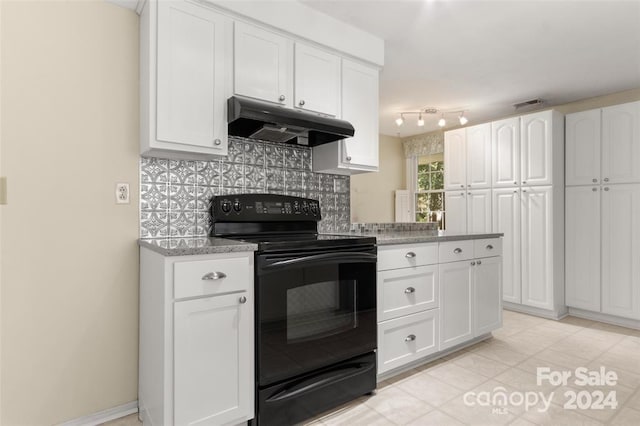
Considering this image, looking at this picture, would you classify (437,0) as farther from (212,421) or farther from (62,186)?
(212,421)

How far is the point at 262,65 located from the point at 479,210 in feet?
10.5

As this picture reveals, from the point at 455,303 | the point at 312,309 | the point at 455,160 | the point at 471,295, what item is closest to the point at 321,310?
the point at 312,309

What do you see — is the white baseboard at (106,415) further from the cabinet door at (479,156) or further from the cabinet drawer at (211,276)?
the cabinet door at (479,156)

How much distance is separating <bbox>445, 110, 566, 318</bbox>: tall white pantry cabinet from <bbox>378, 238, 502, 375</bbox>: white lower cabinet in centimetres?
101

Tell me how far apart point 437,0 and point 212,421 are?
2545 millimetres

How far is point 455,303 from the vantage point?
2592 millimetres

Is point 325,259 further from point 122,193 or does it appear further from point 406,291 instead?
point 122,193

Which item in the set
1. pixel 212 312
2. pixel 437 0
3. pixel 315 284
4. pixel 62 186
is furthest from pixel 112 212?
pixel 437 0

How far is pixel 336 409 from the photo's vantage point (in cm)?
193

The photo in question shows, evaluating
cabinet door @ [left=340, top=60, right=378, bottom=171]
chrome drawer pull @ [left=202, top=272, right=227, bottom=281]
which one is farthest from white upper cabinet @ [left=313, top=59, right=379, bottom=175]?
chrome drawer pull @ [left=202, top=272, right=227, bottom=281]

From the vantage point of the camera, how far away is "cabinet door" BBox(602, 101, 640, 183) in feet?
10.7

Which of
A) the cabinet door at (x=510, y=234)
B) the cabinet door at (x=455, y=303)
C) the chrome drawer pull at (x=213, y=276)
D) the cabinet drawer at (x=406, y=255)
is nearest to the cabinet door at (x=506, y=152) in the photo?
the cabinet door at (x=510, y=234)

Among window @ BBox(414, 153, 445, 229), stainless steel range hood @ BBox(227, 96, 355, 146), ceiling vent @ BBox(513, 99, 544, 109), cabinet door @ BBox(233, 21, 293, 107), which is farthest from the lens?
window @ BBox(414, 153, 445, 229)

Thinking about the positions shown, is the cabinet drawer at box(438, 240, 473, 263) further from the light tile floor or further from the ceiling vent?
the ceiling vent
